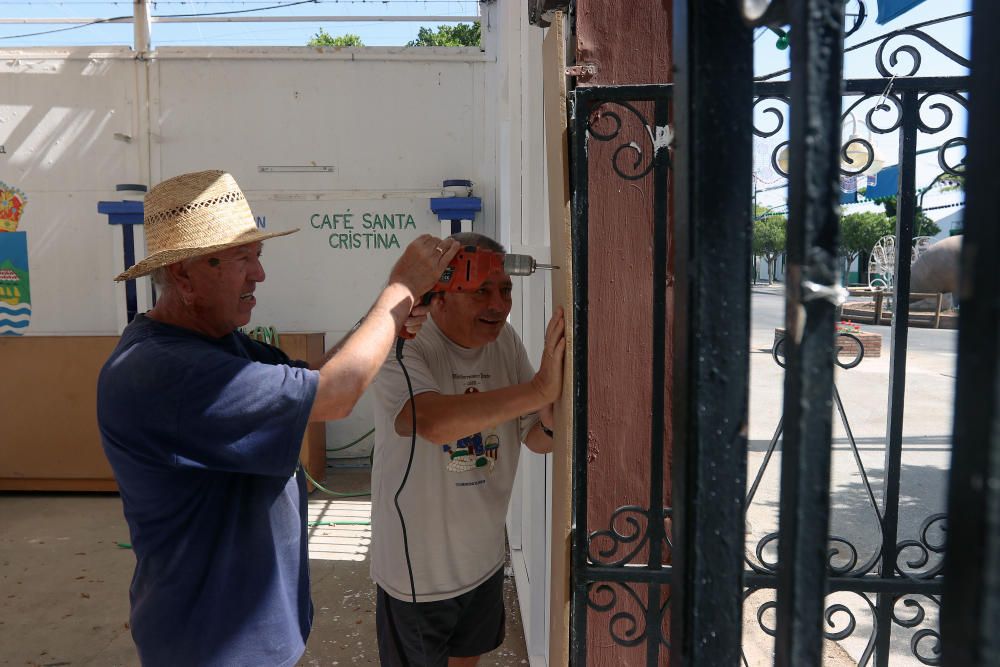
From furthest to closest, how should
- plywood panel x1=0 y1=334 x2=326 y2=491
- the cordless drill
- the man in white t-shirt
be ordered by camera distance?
plywood panel x1=0 y1=334 x2=326 y2=491 → the man in white t-shirt → the cordless drill

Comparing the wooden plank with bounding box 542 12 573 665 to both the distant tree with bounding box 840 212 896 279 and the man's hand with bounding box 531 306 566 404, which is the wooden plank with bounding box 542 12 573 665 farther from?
the distant tree with bounding box 840 212 896 279

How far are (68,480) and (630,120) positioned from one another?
6024 mm

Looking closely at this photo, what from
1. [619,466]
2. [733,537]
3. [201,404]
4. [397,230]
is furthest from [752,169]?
[397,230]

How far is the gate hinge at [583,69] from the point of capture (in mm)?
1799

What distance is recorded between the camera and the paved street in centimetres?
354

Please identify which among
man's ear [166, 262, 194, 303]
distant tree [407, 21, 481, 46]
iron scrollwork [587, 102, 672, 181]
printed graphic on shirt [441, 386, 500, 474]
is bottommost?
printed graphic on shirt [441, 386, 500, 474]

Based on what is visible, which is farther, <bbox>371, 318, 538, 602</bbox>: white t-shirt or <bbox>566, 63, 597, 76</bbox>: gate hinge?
<bbox>371, 318, 538, 602</bbox>: white t-shirt

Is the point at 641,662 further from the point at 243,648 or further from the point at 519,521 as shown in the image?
the point at 519,521

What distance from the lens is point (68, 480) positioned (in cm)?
605

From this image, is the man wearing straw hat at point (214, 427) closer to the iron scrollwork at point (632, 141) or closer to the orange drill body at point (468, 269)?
the orange drill body at point (468, 269)

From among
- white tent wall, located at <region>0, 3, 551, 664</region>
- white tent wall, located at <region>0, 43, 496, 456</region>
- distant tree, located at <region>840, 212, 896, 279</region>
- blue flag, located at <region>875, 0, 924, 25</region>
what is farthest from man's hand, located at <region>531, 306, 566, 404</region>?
distant tree, located at <region>840, 212, 896, 279</region>

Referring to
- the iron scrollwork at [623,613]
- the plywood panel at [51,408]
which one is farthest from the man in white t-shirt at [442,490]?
the plywood panel at [51,408]

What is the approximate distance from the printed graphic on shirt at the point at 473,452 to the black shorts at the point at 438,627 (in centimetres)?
40

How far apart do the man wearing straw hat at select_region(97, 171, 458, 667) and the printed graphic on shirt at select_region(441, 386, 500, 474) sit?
49cm
